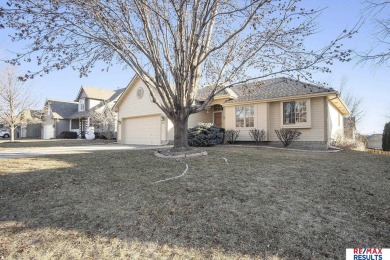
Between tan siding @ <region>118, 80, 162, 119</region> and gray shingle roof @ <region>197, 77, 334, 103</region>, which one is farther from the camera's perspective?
tan siding @ <region>118, 80, 162, 119</region>

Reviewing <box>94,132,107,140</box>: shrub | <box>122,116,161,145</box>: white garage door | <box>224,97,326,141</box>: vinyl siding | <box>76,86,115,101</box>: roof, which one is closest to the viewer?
<box>224,97,326,141</box>: vinyl siding

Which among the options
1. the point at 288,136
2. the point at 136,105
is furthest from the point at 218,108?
the point at 288,136

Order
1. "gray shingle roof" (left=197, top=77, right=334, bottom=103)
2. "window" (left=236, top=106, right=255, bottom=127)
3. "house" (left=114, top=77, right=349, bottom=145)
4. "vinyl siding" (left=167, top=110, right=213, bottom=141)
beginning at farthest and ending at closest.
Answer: "vinyl siding" (left=167, top=110, right=213, bottom=141) → "window" (left=236, top=106, right=255, bottom=127) → "gray shingle roof" (left=197, top=77, right=334, bottom=103) → "house" (left=114, top=77, right=349, bottom=145)

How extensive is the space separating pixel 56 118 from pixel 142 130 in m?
20.9

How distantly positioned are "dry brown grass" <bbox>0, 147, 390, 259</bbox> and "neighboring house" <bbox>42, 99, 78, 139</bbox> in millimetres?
30992

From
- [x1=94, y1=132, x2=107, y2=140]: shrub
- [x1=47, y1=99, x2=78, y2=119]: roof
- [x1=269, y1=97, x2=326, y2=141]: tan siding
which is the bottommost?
[x1=94, y1=132, x2=107, y2=140]: shrub

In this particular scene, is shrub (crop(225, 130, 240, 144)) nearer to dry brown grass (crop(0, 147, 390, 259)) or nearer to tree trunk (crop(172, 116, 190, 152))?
tree trunk (crop(172, 116, 190, 152))

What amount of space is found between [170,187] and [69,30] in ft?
20.7

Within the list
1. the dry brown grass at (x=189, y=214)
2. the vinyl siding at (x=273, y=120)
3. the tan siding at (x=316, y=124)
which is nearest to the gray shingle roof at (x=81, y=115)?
the vinyl siding at (x=273, y=120)

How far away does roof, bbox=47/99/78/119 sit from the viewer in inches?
1350

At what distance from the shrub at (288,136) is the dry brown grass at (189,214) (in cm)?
730

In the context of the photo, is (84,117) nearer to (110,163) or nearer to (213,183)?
(110,163)

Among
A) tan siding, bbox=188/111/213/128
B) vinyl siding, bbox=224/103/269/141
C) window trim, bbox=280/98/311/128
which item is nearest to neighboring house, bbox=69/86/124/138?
tan siding, bbox=188/111/213/128

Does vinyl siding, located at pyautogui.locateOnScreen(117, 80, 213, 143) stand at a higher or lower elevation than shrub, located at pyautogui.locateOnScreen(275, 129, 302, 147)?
higher
